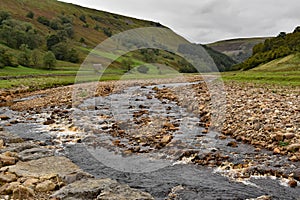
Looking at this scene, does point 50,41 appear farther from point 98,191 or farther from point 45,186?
point 98,191

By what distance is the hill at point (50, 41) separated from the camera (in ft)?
250

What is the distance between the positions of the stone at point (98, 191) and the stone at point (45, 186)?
36 centimetres

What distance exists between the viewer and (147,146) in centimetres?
1466

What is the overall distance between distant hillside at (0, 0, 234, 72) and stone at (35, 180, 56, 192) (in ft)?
186

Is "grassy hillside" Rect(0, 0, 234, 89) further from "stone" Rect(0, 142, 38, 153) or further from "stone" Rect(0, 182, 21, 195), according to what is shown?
"stone" Rect(0, 182, 21, 195)

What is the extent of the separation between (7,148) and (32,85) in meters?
32.2

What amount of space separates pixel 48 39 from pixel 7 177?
105361 millimetres

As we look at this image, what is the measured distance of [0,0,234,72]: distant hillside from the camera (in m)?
76.1

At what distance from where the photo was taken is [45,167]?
11.3 m

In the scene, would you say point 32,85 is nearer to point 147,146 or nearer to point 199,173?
point 147,146

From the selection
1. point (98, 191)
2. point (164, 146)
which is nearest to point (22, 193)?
Result: point (98, 191)

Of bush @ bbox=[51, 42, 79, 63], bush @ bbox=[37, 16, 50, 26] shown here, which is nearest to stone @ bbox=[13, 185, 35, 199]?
bush @ bbox=[51, 42, 79, 63]

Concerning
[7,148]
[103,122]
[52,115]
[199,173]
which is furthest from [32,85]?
[199,173]

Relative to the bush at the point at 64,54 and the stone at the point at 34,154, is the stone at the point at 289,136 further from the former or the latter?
the bush at the point at 64,54
